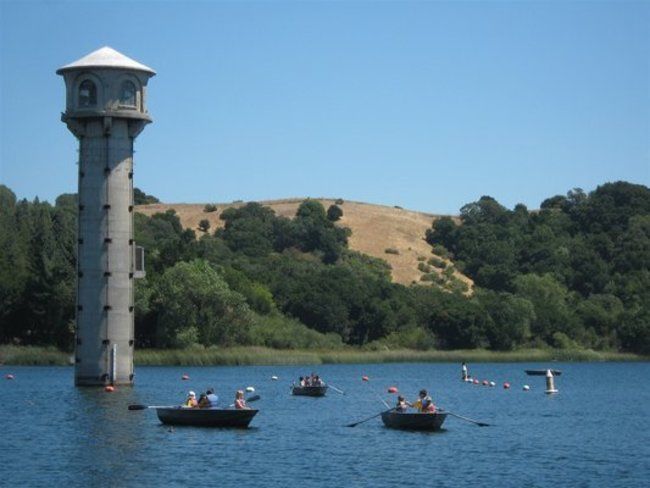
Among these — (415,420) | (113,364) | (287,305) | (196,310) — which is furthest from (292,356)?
(415,420)

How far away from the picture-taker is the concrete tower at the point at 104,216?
85125mm

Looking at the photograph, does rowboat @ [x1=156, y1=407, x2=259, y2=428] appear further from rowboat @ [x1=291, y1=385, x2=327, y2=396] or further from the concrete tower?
rowboat @ [x1=291, y1=385, x2=327, y2=396]

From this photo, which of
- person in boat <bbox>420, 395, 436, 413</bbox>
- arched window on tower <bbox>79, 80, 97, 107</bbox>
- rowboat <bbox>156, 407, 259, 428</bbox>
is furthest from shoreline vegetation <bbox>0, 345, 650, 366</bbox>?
person in boat <bbox>420, 395, 436, 413</bbox>

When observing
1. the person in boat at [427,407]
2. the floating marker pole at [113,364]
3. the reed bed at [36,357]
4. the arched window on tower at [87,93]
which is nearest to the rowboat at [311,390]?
the floating marker pole at [113,364]

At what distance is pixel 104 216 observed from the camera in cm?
8538

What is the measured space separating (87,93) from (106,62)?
2.13 meters

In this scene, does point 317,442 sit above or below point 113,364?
below

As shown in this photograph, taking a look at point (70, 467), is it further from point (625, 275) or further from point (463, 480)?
point (625, 275)

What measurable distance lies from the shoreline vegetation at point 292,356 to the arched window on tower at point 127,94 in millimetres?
37977

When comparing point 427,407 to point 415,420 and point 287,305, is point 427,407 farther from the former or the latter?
point 287,305

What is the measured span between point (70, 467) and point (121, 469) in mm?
2036

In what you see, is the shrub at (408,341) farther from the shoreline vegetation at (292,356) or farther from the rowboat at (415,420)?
the rowboat at (415,420)

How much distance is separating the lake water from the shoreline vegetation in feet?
58.9

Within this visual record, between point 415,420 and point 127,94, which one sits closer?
point 415,420
